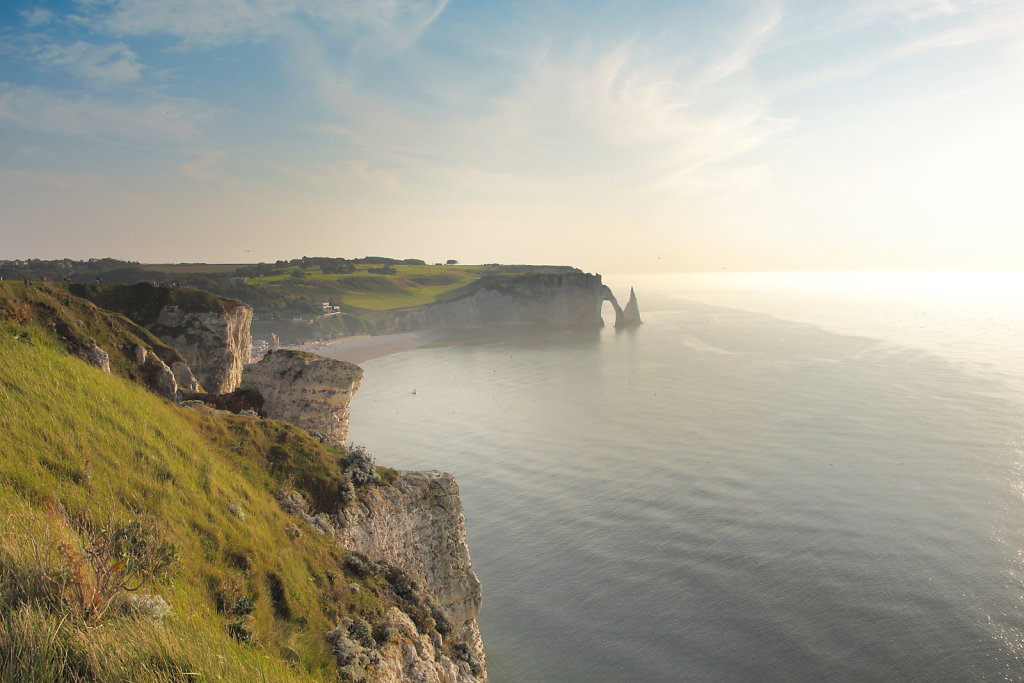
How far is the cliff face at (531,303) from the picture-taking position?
161m

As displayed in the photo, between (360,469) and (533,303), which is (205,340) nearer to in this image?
(360,469)

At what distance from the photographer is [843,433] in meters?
57.7

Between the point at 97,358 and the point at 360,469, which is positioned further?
the point at 97,358

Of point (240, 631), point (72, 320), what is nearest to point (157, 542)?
point (240, 631)

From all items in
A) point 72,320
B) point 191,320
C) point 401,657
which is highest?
point 72,320

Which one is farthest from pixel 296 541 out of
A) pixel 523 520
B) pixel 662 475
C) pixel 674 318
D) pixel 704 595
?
pixel 674 318

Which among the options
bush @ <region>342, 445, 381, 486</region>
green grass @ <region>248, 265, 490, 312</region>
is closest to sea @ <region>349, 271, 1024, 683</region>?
bush @ <region>342, 445, 381, 486</region>

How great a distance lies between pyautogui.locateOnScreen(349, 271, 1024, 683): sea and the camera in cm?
2602

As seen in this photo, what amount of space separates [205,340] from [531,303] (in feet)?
418

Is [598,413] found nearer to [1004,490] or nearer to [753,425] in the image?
[753,425]

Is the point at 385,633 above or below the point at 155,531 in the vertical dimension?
below

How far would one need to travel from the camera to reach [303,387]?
23594mm

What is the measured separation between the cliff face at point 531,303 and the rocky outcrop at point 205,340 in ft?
394

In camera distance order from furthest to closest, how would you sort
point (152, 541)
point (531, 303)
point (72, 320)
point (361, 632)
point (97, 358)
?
point (531, 303)
point (72, 320)
point (97, 358)
point (361, 632)
point (152, 541)
